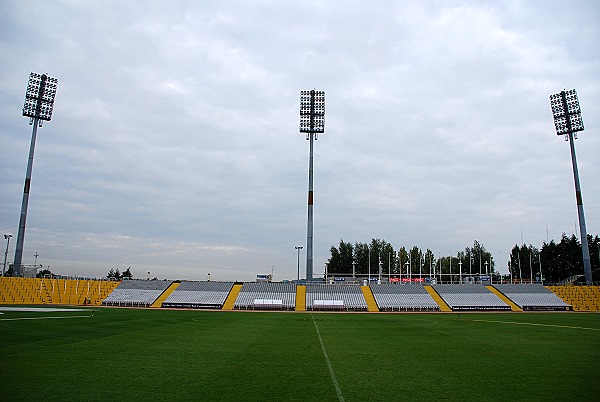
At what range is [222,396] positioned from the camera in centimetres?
834

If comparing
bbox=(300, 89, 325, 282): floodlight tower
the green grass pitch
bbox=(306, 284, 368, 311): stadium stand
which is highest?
bbox=(300, 89, 325, 282): floodlight tower

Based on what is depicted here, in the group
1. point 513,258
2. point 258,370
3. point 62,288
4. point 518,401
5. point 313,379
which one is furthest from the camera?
point 513,258

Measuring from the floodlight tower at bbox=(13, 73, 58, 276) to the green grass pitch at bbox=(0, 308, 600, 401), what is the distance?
123 feet

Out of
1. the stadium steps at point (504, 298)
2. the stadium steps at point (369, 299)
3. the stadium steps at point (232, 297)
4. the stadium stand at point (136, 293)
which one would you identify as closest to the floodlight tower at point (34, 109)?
the stadium stand at point (136, 293)

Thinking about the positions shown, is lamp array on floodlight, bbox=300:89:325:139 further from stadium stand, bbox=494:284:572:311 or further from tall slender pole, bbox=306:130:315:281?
stadium stand, bbox=494:284:572:311

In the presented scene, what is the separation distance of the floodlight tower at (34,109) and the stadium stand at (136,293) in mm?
11652

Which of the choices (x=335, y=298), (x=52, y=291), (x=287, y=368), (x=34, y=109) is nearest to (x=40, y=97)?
(x=34, y=109)

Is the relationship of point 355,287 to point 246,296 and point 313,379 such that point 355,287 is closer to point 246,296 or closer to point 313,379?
point 246,296

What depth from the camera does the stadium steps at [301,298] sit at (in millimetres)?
51969

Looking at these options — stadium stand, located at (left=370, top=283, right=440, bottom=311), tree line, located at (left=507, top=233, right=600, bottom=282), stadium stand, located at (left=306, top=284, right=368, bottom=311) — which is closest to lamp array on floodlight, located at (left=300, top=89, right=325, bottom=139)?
stadium stand, located at (left=306, top=284, right=368, bottom=311)

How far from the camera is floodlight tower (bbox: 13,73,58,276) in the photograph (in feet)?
166

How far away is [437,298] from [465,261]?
70599 millimetres

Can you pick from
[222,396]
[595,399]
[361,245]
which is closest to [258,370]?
[222,396]

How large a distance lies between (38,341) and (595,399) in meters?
16.9
